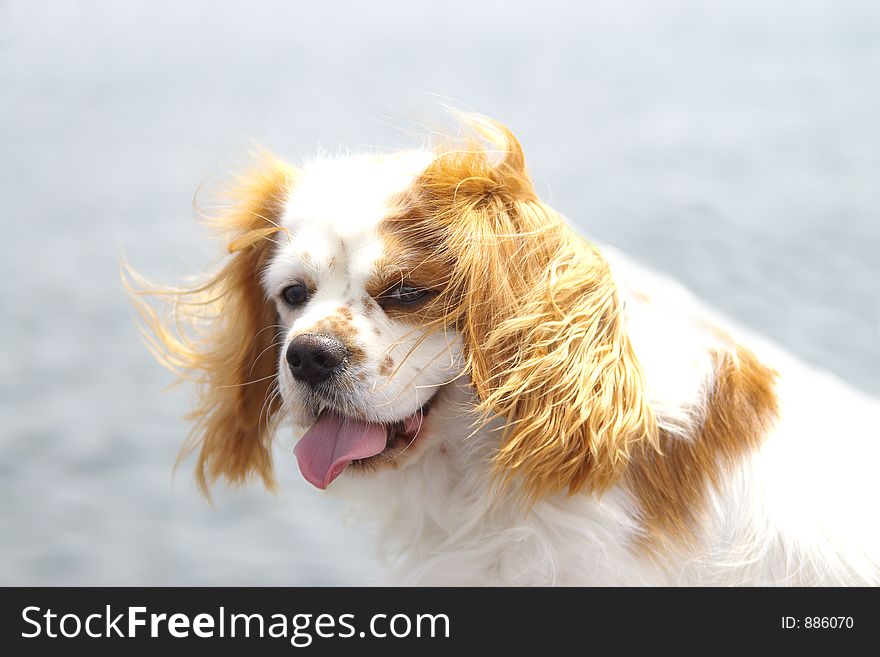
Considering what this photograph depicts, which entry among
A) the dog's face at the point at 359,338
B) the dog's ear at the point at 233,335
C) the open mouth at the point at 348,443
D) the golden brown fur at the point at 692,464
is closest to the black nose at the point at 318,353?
the dog's face at the point at 359,338

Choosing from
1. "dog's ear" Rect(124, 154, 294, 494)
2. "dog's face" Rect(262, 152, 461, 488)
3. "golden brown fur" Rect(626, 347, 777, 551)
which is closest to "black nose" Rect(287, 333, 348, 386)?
"dog's face" Rect(262, 152, 461, 488)

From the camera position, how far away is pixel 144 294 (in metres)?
2.62

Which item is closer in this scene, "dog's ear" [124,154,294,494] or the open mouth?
the open mouth

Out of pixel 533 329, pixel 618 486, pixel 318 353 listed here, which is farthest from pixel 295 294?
pixel 618 486

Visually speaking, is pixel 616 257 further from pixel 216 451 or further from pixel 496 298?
pixel 216 451

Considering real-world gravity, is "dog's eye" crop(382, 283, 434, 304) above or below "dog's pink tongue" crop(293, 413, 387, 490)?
above

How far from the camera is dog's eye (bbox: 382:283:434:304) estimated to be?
2.00 meters

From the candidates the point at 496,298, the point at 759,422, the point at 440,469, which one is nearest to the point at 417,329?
the point at 496,298

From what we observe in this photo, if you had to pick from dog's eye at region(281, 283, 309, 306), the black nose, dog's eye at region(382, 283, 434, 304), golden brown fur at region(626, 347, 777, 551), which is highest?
dog's eye at region(281, 283, 309, 306)

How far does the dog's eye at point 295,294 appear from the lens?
2113 millimetres

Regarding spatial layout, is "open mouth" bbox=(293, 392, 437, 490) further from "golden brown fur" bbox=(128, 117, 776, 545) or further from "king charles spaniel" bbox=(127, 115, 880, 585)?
"golden brown fur" bbox=(128, 117, 776, 545)

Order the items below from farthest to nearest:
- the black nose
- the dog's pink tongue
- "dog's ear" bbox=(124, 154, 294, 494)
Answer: "dog's ear" bbox=(124, 154, 294, 494) < the dog's pink tongue < the black nose

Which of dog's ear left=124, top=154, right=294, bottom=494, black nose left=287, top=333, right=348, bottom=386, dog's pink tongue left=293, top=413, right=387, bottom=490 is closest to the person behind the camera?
black nose left=287, top=333, right=348, bottom=386

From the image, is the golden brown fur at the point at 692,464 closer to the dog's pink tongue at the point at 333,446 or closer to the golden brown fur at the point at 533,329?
the golden brown fur at the point at 533,329
